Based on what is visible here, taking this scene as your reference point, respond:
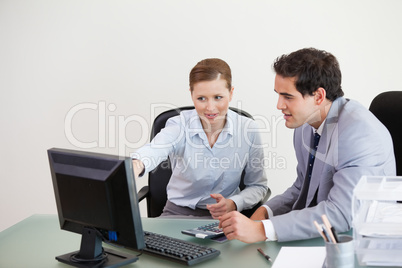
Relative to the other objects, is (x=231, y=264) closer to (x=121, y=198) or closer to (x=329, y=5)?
(x=121, y=198)

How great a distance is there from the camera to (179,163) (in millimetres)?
2574

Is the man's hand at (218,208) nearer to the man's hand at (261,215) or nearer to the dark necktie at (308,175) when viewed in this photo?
the man's hand at (261,215)

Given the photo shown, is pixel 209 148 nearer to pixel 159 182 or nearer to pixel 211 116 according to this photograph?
pixel 211 116

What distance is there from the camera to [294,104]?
2.12m

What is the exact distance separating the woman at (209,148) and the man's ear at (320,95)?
51 centimetres

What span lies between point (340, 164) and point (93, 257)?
0.90 m

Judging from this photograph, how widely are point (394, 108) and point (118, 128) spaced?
184 centimetres

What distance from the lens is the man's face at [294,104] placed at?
6.88ft

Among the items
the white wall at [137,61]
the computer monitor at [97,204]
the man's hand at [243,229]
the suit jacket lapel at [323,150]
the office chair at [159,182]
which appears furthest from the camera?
the white wall at [137,61]

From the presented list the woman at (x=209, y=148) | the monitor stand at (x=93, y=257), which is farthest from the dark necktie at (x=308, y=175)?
A: the monitor stand at (x=93, y=257)

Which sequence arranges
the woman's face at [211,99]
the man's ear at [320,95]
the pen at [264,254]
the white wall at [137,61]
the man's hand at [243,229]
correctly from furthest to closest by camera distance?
the white wall at [137,61], the woman's face at [211,99], the man's ear at [320,95], the man's hand at [243,229], the pen at [264,254]

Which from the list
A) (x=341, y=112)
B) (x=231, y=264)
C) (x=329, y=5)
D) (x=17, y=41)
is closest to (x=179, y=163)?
(x=341, y=112)

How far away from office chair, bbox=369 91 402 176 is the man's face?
1.11 ft

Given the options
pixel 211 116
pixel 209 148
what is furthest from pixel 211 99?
pixel 209 148
